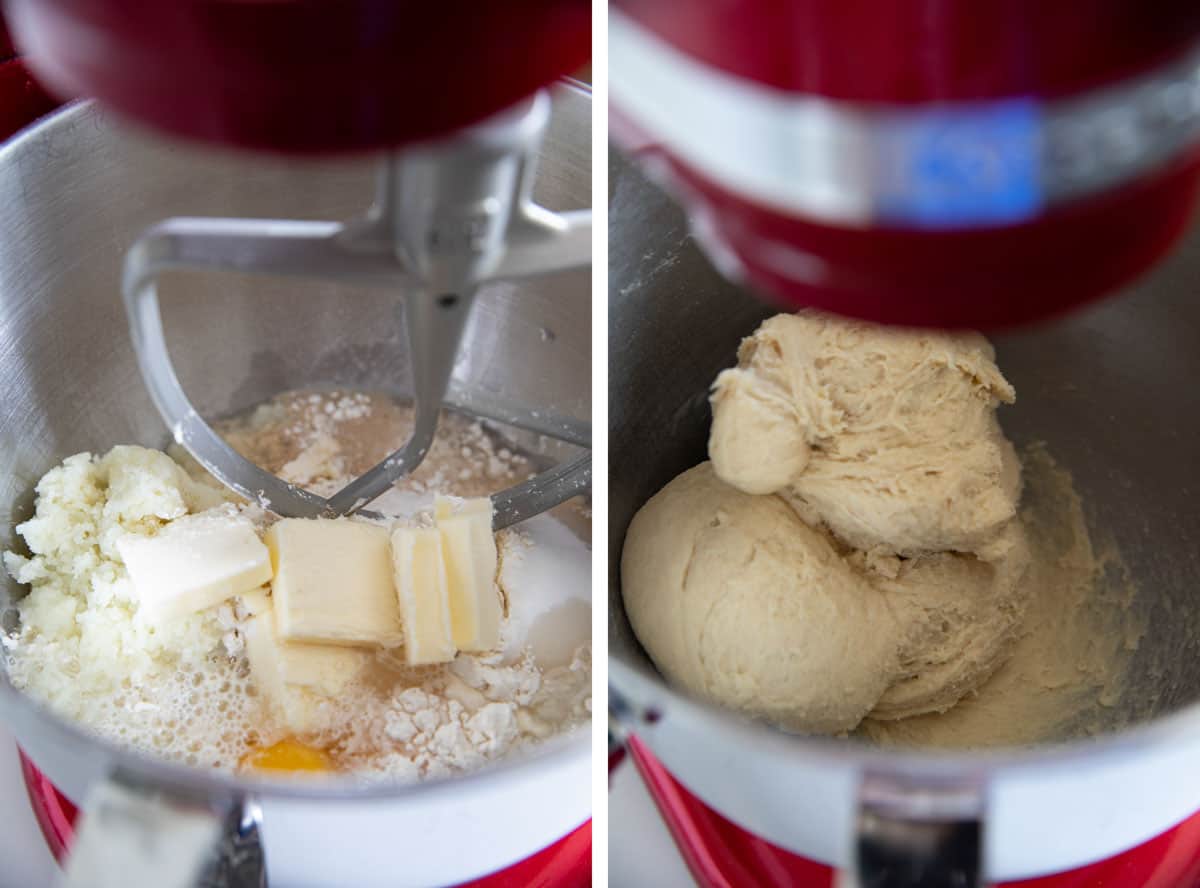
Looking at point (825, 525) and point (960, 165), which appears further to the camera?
point (825, 525)

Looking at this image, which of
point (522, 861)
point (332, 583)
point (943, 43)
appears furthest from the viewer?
point (332, 583)

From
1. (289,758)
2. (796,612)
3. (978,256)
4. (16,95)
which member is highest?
(978,256)

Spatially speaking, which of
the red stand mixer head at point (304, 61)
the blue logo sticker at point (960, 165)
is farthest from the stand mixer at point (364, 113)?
the blue logo sticker at point (960, 165)

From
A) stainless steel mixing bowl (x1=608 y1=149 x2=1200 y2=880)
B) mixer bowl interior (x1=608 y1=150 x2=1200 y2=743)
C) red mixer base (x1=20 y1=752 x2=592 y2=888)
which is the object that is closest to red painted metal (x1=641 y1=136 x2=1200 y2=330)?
stainless steel mixing bowl (x1=608 y1=149 x2=1200 y2=880)

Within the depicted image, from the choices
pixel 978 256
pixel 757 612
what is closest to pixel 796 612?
pixel 757 612

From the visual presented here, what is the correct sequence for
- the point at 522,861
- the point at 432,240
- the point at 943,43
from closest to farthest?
the point at 943,43
the point at 432,240
the point at 522,861

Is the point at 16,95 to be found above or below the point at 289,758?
above

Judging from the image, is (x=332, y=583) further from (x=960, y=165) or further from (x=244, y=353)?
(x=960, y=165)
